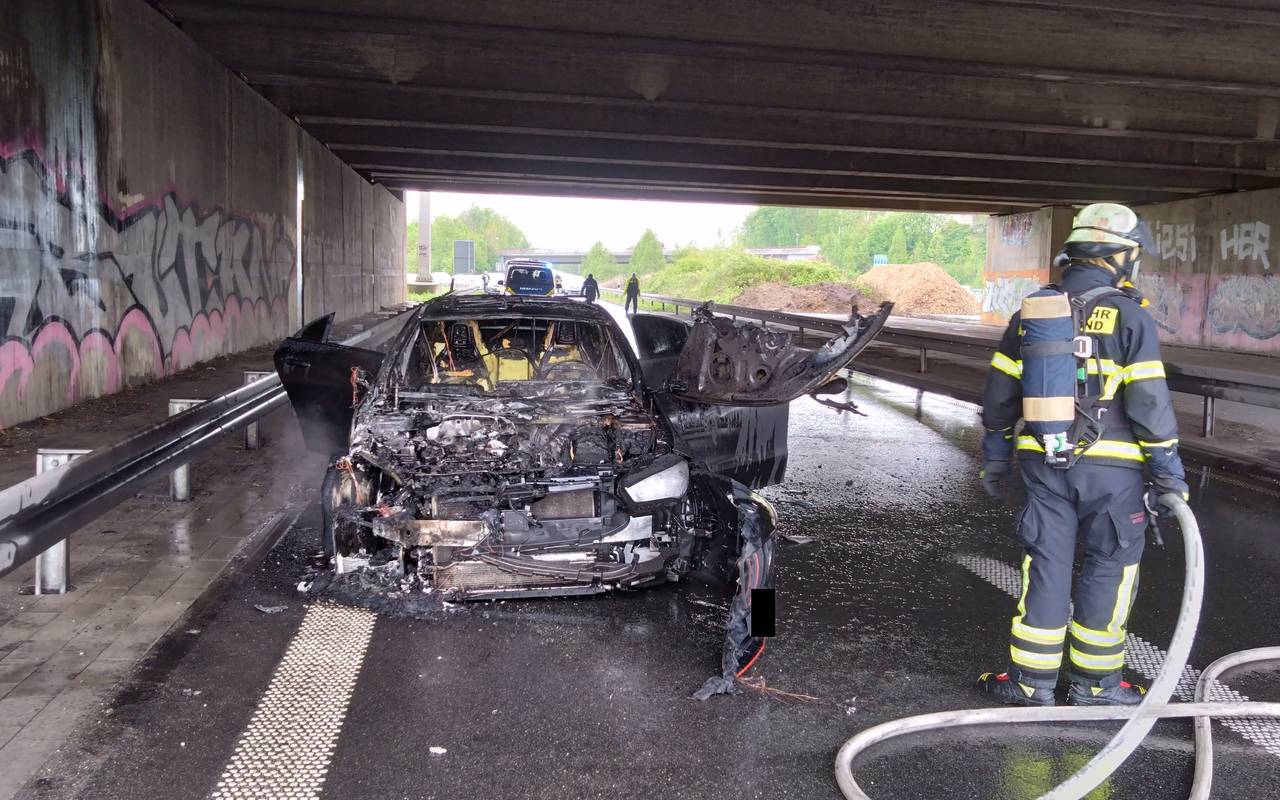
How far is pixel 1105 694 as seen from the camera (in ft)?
12.7

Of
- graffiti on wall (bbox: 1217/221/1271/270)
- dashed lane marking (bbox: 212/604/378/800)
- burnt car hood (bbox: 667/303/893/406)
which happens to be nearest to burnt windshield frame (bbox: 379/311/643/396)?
burnt car hood (bbox: 667/303/893/406)

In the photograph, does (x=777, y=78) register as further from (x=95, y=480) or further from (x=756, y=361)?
(x=95, y=480)

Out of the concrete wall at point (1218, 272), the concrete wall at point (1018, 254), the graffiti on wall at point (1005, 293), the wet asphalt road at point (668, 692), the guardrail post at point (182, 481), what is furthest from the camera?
the graffiti on wall at point (1005, 293)

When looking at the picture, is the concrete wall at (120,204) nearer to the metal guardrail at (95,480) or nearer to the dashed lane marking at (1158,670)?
the metal guardrail at (95,480)

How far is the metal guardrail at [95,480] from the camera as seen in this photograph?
3.62 metres

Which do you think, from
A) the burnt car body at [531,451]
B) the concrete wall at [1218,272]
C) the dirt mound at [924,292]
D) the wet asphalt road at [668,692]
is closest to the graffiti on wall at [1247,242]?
the concrete wall at [1218,272]

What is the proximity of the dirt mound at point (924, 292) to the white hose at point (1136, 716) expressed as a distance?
4965 cm

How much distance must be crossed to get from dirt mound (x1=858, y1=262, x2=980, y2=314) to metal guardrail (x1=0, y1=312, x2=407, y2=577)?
1913 inches

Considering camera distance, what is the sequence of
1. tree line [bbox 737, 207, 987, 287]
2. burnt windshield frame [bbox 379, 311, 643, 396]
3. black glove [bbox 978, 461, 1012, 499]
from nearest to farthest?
black glove [bbox 978, 461, 1012, 499]
burnt windshield frame [bbox 379, 311, 643, 396]
tree line [bbox 737, 207, 987, 287]

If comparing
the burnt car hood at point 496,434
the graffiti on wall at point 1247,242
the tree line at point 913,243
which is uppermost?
the tree line at point 913,243

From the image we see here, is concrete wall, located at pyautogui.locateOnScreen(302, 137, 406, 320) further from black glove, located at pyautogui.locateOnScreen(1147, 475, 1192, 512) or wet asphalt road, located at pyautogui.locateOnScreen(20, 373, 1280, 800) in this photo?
black glove, located at pyautogui.locateOnScreen(1147, 475, 1192, 512)

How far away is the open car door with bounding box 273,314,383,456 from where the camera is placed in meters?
6.84

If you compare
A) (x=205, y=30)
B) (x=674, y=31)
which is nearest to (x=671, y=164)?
(x=674, y=31)

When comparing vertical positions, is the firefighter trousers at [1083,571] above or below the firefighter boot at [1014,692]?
above
